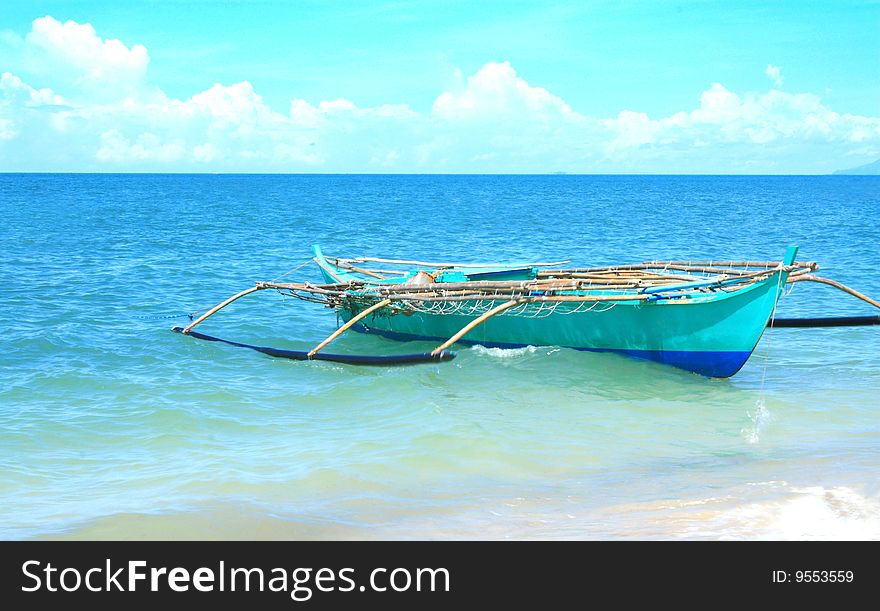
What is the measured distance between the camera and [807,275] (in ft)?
34.9

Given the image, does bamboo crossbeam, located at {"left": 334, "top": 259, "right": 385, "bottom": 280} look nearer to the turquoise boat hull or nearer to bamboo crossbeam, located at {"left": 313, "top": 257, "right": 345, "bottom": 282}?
bamboo crossbeam, located at {"left": 313, "top": 257, "right": 345, "bottom": 282}

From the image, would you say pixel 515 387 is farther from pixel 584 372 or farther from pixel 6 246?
pixel 6 246

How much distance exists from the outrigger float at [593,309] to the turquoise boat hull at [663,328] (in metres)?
0.01

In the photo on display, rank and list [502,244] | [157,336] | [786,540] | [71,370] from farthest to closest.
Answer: [502,244] → [157,336] → [71,370] → [786,540]

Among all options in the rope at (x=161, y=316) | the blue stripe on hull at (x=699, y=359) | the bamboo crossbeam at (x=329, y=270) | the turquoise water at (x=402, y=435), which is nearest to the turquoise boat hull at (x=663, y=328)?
the blue stripe on hull at (x=699, y=359)

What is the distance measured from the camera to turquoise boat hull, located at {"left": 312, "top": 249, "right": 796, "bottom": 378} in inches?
418

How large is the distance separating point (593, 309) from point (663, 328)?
101 centimetres

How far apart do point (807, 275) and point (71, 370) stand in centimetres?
1041

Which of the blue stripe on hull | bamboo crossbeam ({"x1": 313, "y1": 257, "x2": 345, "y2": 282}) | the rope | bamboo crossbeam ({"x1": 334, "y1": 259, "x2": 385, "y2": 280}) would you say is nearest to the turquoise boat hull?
the blue stripe on hull

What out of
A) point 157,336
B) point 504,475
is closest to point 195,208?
point 157,336

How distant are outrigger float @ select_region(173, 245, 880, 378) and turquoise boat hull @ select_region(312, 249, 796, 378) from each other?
0.01 meters

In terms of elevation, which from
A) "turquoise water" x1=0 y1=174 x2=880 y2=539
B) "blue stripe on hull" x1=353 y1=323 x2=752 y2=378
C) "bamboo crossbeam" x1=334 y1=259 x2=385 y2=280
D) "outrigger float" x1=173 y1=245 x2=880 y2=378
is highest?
"bamboo crossbeam" x1=334 y1=259 x2=385 y2=280

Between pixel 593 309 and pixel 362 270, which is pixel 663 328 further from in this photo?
pixel 362 270

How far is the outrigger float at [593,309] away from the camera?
35.4 ft
